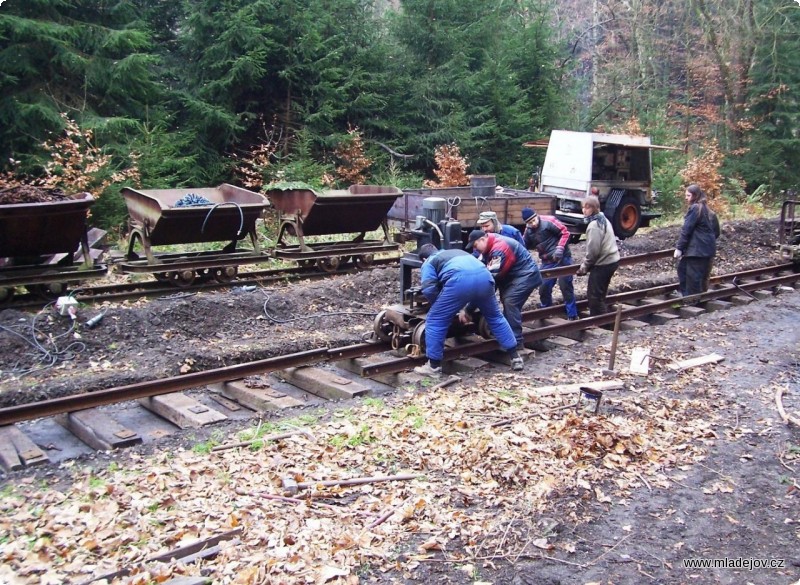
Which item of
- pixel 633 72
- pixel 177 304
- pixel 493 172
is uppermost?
pixel 633 72

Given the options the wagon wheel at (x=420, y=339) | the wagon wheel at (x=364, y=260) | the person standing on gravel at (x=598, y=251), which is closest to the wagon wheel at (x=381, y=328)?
the wagon wheel at (x=420, y=339)

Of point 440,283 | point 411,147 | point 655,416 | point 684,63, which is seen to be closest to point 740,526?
point 655,416

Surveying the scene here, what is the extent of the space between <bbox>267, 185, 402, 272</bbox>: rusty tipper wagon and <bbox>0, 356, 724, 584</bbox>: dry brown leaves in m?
7.10

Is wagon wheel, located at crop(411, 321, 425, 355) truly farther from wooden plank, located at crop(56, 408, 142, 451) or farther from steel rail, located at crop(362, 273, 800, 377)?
wooden plank, located at crop(56, 408, 142, 451)

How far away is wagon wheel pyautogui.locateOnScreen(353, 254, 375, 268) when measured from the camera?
14406 mm

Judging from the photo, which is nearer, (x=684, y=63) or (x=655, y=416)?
(x=655, y=416)

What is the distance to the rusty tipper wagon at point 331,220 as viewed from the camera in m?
13.8

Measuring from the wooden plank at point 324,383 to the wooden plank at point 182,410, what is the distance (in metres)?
1.18

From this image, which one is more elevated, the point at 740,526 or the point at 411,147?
the point at 411,147

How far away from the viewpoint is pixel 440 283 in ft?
26.7

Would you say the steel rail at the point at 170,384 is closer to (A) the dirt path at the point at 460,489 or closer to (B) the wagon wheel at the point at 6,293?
(A) the dirt path at the point at 460,489

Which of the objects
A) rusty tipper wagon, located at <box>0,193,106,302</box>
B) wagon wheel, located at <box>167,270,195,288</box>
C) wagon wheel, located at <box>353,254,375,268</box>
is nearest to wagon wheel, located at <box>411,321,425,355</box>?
wagon wheel, located at <box>167,270,195,288</box>

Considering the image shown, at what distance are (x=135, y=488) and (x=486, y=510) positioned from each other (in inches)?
97.1

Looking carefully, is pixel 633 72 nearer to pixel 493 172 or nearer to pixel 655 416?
pixel 493 172
